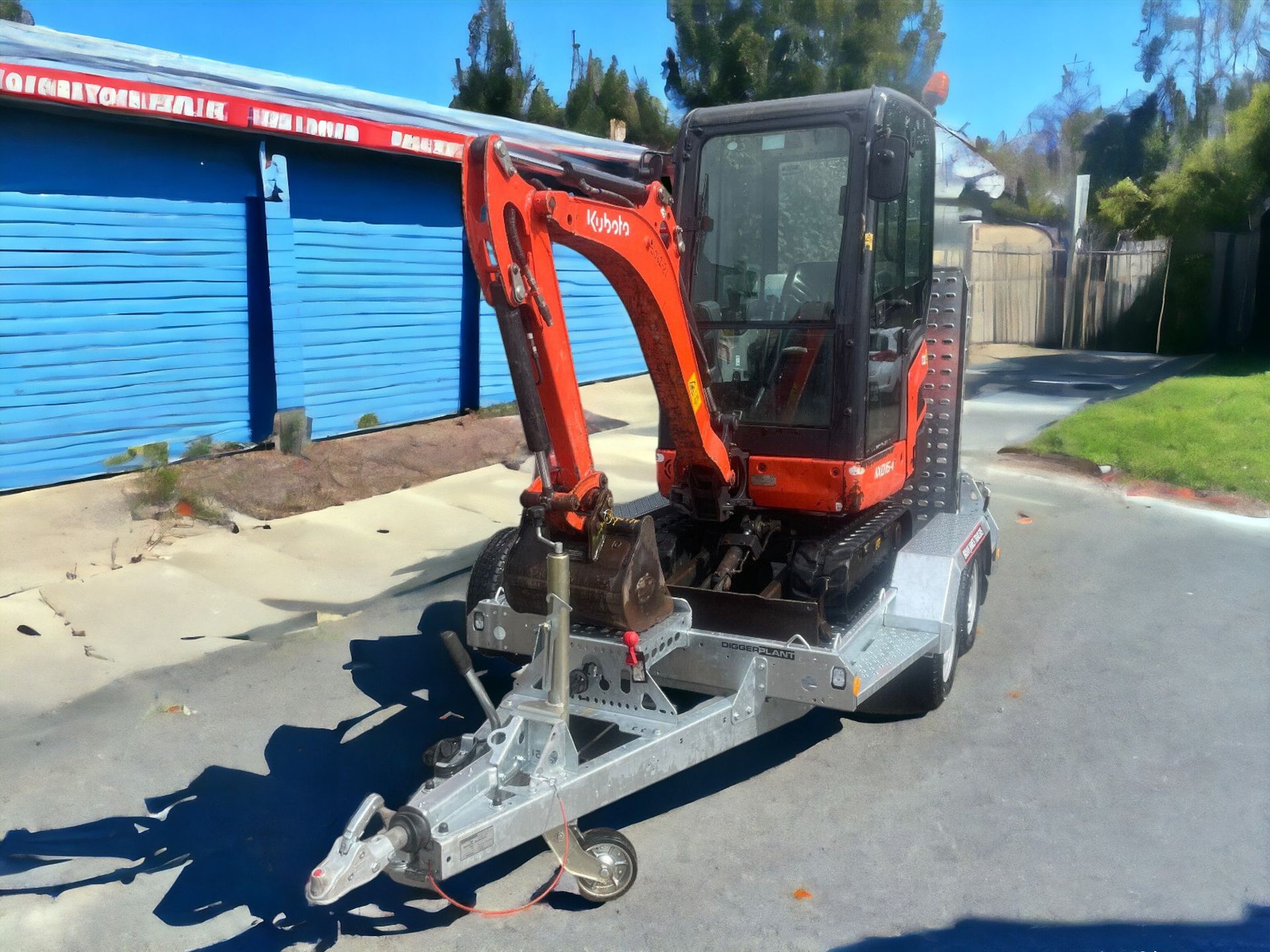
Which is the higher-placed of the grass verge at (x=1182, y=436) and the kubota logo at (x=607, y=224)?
the kubota logo at (x=607, y=224)

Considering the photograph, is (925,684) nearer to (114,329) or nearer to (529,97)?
(114,329)

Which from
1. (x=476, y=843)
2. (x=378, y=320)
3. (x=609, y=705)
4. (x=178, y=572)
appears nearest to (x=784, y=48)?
(x=378, y=320)

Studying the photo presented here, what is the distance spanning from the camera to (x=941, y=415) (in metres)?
6.96

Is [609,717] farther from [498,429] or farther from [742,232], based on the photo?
[498,429]

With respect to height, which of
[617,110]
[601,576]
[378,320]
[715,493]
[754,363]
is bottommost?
[601,576]

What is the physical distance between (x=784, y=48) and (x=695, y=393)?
1110 inches

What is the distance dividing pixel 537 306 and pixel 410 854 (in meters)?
1.99

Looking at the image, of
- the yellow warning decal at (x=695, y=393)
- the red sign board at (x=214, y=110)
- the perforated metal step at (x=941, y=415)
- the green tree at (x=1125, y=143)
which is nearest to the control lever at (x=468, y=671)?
the yellow warning decal at (x=695, y=393)

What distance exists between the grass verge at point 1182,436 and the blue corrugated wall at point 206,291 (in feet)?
23.1

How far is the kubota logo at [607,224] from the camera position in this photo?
4266 millimetres

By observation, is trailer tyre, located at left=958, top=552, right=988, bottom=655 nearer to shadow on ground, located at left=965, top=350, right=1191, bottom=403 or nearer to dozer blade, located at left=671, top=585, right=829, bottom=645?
dozer blade, located at left=671, top=585, right=829, bottom=645

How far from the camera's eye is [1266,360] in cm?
1992

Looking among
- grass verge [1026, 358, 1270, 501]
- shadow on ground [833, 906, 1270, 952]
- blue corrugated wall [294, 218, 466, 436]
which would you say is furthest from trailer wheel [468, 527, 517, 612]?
grass verge [1026, 358, 1270, 501]

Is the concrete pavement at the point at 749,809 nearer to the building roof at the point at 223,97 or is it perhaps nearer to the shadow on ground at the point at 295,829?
the shadow on ground at the point at 295,829
